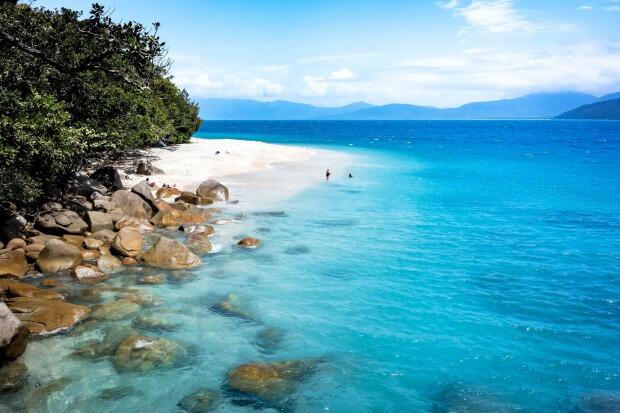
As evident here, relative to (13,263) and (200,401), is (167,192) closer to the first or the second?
(13,263)

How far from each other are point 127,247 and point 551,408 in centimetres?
1679

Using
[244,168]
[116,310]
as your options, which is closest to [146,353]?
[116,310]

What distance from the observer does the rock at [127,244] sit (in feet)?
64.3

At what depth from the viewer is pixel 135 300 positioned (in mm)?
15773

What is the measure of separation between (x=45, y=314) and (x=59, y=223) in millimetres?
8132

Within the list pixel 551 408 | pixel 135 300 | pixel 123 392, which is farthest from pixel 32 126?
pixel 551 408

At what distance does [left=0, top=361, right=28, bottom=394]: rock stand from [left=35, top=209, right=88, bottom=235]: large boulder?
10058mm

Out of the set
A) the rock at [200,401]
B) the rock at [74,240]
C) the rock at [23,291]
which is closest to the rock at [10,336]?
the rock at [23,291]

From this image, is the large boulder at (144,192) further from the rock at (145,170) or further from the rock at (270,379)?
the rock at (270,379)

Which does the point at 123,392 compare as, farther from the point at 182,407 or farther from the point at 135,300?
the point at 135,300

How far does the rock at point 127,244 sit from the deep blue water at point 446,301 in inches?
216

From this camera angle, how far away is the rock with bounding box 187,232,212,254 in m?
21.5

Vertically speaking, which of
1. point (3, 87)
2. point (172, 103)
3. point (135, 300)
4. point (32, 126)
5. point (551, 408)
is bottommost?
point (551, 408)

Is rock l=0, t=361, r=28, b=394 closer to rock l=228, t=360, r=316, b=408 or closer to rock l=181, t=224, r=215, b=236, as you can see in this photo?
rock l=228, t=360, r=316, b=408
